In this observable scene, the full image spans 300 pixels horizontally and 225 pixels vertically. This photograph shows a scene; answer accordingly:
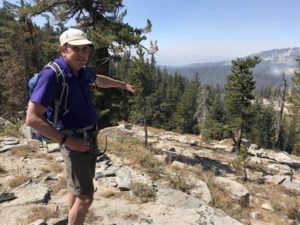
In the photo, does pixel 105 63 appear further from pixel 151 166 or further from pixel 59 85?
pixel 59 85

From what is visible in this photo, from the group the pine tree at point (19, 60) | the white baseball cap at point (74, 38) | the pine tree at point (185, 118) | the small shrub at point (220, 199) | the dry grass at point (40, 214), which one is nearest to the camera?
the white baseball cap at point (74, 38)

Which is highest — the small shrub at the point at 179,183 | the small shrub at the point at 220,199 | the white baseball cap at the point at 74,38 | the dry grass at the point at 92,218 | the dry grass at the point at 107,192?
the white baseball cap at the point at 74,38

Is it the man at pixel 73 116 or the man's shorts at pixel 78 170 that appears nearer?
the man at pixel 73 116

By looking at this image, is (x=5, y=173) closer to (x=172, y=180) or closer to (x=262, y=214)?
(x=172, y=180)

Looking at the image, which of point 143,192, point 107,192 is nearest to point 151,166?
point 143,192

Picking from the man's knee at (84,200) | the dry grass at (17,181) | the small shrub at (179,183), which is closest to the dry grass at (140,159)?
the small shrub at (179,183)

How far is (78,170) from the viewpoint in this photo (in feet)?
13.5

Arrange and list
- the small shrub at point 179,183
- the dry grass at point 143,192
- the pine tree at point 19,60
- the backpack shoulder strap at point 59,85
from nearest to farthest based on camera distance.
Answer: the backpack shoulder strap at point 59,85, the dry grass at point 143,192, the small shrub at point 179,183, the pine tree at point 19,60

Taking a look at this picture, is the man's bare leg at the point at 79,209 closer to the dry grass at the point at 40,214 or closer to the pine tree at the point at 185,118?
the dry grass at the point at 40,214

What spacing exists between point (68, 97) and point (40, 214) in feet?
10.3

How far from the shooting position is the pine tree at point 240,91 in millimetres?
31859

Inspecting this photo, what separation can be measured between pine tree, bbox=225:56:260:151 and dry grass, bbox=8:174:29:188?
86.1 feet

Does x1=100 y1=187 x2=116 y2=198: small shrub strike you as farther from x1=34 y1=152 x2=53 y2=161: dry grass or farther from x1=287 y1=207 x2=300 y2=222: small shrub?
x1=287 y1=207 x2=300 y2=222: small shrub

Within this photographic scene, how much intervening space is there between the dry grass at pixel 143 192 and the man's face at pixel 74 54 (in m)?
4.21
